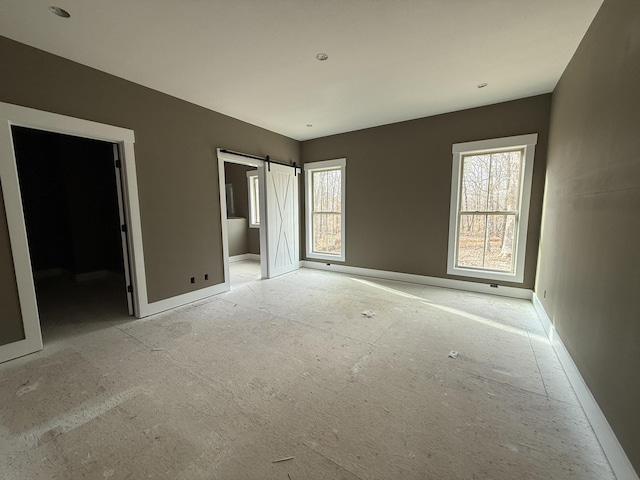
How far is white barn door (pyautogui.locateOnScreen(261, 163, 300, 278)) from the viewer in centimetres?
512

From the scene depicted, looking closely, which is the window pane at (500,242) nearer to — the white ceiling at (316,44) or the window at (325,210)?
the white ceiling at (316,44)

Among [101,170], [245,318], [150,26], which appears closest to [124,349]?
[245,318]

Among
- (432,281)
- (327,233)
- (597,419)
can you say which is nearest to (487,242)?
(432,281)

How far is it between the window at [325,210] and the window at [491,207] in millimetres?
2186

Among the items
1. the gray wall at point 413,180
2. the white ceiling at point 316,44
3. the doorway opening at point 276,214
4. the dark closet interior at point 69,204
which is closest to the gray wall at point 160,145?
the white ceiling at point 316,44

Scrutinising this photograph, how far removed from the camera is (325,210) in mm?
5867

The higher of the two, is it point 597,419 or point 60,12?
point 60,12

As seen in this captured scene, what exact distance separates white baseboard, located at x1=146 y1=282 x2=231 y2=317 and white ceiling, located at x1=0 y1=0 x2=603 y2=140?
279 cm

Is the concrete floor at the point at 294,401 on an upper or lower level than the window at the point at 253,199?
lower

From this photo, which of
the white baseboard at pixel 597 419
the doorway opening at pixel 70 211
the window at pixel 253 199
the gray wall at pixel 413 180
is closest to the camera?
the white baseboard at pixel 597 419

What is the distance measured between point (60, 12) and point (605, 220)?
431 centimetres

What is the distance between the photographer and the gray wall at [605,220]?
141cm

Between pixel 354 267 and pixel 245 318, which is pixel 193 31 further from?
pixel 354 267

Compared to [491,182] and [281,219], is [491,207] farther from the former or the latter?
[281,219]
